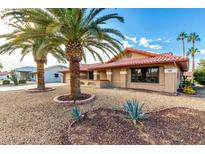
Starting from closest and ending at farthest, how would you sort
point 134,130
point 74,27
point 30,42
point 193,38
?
point 134,130 → point 74,27 → point 30,42 → point 193,38

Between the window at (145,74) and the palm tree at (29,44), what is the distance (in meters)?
8.35

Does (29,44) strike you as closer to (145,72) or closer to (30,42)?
(30,42)

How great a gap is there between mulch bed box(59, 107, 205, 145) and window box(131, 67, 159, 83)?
8.22 m

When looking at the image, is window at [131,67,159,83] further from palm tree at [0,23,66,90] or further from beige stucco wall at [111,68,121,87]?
palm tree at [0,23,66,90]

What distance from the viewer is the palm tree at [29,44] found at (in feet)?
28.5

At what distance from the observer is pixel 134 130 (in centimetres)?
462

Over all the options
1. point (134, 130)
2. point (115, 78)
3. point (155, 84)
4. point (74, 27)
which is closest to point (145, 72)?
point (155, 84)

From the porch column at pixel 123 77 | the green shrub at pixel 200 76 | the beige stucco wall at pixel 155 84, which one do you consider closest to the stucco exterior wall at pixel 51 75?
the beige stucco wall at pixel 155 84

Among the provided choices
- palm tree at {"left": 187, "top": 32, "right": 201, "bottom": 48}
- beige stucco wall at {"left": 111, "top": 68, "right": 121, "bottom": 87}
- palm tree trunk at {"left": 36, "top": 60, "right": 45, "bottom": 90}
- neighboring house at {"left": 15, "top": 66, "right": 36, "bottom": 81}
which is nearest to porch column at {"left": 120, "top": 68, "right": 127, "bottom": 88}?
beige stucco wall at {"left": 111, "top": 68, "right": 121, "bottom": 87}

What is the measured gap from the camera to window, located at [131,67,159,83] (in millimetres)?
13891

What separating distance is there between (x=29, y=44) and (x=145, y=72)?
12.4 meters

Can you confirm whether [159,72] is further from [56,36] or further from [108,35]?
[56,36]

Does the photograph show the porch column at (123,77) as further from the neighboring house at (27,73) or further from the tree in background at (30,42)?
the neighboring house at (27,73)
